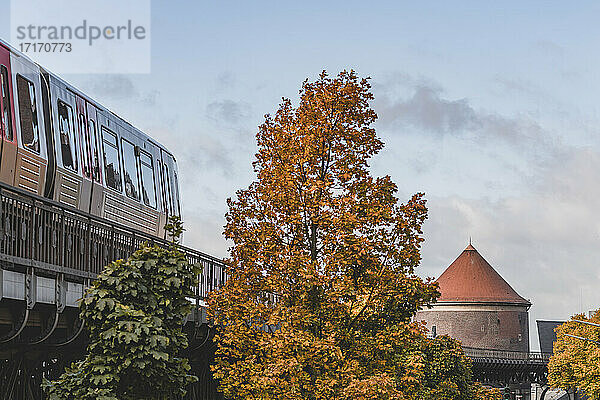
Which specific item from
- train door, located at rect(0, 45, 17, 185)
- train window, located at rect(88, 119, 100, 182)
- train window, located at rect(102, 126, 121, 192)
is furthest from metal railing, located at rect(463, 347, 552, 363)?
train door, located at rect(0, 45, 17, 185)

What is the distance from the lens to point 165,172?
107 ft

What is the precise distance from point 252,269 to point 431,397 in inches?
936

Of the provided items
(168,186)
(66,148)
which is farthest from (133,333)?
(168,186)

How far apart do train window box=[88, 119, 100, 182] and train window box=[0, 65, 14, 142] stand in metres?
5.57

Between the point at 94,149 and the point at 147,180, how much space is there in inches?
191

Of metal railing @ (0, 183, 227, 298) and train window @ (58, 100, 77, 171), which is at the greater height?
train window @ (58, 100, 77, 171)

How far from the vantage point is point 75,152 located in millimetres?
23484

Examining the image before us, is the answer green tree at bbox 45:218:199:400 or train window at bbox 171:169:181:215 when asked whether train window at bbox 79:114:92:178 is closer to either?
train window at bbox 171:169:181:215

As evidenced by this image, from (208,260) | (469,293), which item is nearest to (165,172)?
(208,260)

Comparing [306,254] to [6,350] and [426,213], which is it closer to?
[426,213]

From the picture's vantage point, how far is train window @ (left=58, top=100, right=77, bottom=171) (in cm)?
2272

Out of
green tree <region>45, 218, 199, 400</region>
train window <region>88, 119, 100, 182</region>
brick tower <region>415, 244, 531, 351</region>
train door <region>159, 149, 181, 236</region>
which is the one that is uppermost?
brick tower <region>415, 244, 531, 351</region>

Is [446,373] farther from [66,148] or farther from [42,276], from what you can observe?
[42,276]

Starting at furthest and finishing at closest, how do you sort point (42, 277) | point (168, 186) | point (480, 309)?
point (480, 309) < point (168, 186) < point (42, 277)
